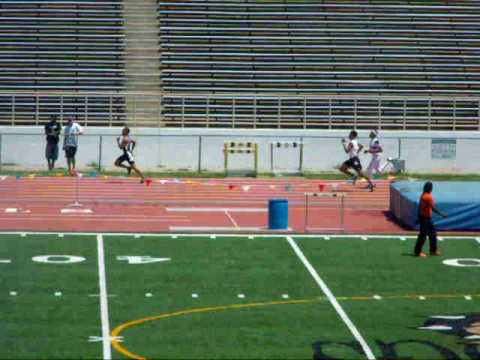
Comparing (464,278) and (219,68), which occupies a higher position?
(219,68)

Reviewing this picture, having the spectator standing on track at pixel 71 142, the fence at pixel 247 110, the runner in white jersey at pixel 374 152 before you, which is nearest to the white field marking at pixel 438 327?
the runner in white jersey at pixel 374 152

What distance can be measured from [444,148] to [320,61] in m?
5.50

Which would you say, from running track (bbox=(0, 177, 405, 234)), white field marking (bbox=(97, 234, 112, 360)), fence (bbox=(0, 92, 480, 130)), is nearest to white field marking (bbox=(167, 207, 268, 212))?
running track (bbox=(0, 177, 405, 234))

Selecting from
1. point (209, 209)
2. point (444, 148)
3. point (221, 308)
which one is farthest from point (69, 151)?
point (221, 308)

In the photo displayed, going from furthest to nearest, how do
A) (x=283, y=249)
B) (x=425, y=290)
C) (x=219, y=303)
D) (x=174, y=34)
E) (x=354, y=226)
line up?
(x=174, y=34), (x=354, y=226), (x=283, y=249), (x=425, y=290), (x=219, y=303)

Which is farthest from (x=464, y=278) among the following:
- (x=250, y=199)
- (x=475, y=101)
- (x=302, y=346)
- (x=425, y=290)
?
(x=475, y=101)

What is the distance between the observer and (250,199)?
109 feet

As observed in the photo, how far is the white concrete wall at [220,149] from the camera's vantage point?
38.6 m

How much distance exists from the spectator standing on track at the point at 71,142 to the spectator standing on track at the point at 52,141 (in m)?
0.51

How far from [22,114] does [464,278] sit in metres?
21.7

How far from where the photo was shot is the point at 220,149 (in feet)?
129

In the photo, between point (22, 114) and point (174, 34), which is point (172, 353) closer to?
point (22, 114)

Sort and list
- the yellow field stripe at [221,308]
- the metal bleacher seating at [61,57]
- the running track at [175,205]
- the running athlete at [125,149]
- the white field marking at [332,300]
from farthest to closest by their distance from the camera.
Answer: the metal bleacher seating at [61,57] → the running athlete at [125,149] → the running track at [175,205] → the white field marking at [332,300] → the yellow field stripe at [221,308]

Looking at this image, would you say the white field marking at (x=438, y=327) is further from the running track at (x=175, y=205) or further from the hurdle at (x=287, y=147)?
the hurdle at (x=287, y=147)
